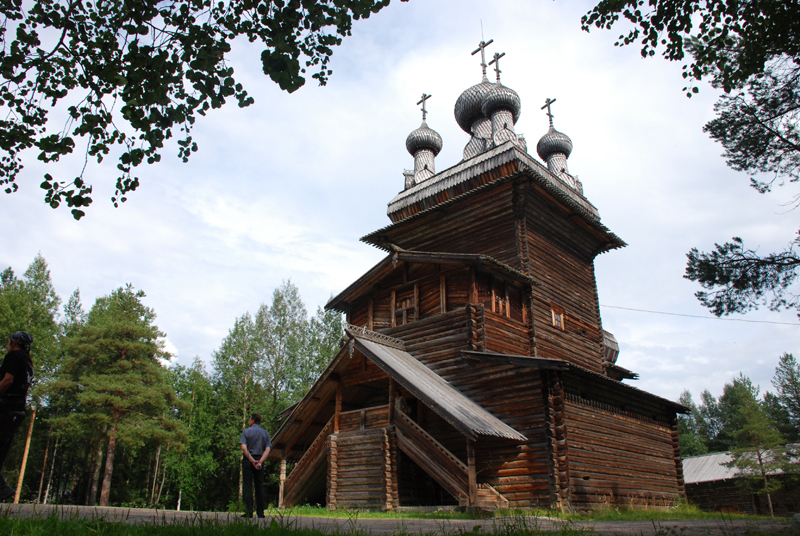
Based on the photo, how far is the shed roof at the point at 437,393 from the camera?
1220cm

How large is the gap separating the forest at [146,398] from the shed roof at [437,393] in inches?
649

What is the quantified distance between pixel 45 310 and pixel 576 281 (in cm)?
3179

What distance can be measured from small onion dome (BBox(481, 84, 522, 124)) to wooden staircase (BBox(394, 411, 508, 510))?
1517 centimetres

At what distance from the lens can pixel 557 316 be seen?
19.3 meters

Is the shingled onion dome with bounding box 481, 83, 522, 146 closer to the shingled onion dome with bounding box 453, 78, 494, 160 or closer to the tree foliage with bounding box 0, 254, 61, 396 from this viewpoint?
the shingled onion dome with bounding box 453, 78, 494, 160

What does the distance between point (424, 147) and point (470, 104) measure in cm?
347

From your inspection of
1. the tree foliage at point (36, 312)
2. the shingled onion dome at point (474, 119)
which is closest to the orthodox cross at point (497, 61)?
the shingled onion dome at point (474, 119)

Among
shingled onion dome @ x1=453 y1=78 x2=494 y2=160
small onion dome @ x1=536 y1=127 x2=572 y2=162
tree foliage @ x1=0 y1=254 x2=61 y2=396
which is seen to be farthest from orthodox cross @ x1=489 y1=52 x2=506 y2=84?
tree foliage @ x1=0 y1=254 x2=61 y2=396

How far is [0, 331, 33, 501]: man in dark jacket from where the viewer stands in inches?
212

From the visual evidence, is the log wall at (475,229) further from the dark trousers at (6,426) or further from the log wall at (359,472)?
→ the dark trousers at (6,426)

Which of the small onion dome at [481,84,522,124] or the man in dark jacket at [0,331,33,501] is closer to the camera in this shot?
the man in dark jacket at [0,331,33,501]

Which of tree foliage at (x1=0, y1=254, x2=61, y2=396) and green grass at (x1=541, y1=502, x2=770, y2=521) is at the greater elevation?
tree foliage at (x1=0, y1=254, x2=61, y2=396)

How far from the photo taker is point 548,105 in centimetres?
2895

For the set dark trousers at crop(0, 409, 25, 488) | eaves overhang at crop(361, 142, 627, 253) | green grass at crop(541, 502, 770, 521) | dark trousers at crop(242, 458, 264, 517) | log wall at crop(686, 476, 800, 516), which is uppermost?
eaves overhang at crop(361, 142, 627, 253)
